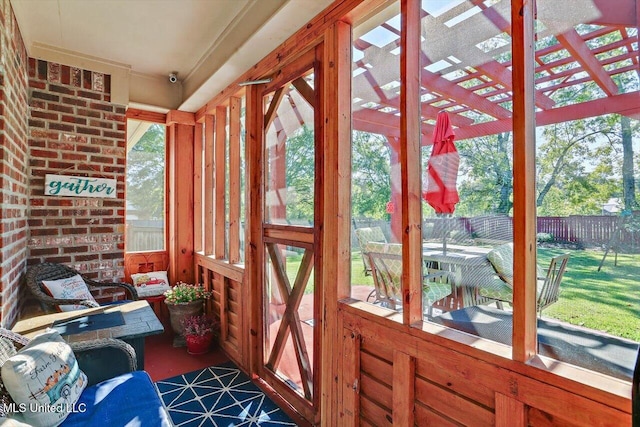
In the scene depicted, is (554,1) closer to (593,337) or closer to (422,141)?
(422,141)

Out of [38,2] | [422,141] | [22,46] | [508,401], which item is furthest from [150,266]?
[508,401]

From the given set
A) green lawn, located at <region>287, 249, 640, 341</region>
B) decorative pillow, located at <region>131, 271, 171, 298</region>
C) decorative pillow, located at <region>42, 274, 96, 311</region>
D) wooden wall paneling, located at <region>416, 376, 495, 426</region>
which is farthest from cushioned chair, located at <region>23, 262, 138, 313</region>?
green lawn, located at <region>287, 249, 640, 341</region>

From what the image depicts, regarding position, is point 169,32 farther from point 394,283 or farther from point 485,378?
point 485,378

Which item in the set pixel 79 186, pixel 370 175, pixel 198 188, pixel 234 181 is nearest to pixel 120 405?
pixel 370 175

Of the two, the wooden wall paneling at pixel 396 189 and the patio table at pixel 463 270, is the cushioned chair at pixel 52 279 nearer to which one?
the wooden wall paneling at pixel 396 189

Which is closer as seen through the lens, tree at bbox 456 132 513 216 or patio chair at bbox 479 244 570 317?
patio chair at bbox 479 244 570 317

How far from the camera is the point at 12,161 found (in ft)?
6.97

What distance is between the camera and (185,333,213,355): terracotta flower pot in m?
3.27

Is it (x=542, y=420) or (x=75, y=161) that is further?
(x=75, y=161)

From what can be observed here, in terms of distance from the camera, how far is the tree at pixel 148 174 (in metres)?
3.82

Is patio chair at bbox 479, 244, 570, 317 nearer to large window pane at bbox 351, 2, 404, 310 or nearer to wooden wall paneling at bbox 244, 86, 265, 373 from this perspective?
large window pane at bbox 351, 2, 404, 310

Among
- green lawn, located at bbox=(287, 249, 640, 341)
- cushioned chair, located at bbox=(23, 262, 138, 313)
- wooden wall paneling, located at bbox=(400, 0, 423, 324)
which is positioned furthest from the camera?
cushioned chair, located at bbox=(23, 262, 138, 313)

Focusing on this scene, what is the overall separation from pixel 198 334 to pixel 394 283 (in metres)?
2.33

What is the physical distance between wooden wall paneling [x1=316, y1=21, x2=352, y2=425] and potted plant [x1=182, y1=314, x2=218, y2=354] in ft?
5.73
